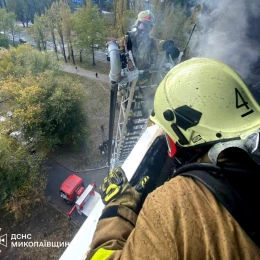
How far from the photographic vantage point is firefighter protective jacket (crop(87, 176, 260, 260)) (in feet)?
3.59

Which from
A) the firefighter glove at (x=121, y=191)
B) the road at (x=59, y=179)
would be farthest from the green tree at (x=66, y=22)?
the firefighter glove at (x=121, y=191)

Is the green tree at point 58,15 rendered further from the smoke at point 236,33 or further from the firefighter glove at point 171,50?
the firefighter glove at point 171,50

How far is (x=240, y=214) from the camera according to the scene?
111 cm

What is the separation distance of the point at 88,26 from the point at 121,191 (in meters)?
20.8

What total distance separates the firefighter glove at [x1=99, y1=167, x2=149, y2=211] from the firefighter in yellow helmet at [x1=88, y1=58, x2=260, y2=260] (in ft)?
0.70

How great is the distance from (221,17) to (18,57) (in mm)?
15537

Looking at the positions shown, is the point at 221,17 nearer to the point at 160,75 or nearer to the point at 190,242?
the point at 160,75

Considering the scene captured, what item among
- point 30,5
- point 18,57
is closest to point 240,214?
point 18,57

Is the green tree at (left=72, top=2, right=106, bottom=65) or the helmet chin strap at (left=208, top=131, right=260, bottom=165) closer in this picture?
the helmet chin strap at (left=208, top=131, right=260, bottom=165)

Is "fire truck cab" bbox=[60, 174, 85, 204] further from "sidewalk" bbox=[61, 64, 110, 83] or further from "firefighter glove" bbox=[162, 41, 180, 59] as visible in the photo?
"sidewalk" bbox=[61, 64, 110, 83]

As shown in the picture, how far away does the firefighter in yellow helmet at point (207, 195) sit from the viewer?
43.4 inches

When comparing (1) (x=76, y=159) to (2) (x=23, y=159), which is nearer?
(2) (x=23, y=159)

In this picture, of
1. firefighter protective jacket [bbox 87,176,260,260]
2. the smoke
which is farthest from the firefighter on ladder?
firefighter protective jacket [bbox 87,176,260,260]

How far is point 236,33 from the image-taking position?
5773 millimetres
